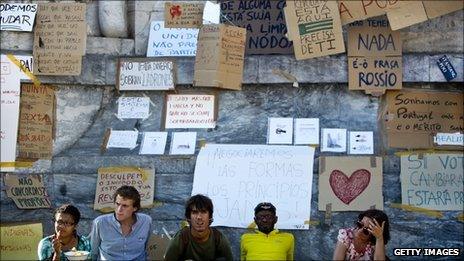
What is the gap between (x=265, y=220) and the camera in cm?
783

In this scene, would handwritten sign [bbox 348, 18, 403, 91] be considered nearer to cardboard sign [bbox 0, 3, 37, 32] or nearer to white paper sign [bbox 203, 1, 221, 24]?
white paper sign [bbox 203, 1, 221, 24]

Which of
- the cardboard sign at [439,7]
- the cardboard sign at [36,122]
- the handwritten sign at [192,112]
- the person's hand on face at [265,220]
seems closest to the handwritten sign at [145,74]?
the handwritten sign at [192,112]

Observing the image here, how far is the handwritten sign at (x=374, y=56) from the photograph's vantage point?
9320 mm

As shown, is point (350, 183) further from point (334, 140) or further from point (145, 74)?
point (145, 74)

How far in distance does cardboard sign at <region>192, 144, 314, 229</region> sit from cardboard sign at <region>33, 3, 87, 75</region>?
1859 mm

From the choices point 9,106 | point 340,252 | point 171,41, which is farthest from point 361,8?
point 9,106

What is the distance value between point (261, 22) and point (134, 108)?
1748 millimetres

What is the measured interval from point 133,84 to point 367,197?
2.90 m

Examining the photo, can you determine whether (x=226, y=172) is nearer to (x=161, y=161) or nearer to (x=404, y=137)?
(x=161, y=161)

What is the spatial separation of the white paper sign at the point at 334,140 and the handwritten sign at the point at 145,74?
70.7 inches

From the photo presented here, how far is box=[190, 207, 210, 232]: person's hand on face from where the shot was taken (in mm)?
7391

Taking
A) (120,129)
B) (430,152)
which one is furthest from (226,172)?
(430,152)

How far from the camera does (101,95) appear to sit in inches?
388

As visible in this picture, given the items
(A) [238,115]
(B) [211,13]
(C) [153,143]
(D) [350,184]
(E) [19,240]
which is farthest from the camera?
(B) [211,13]
